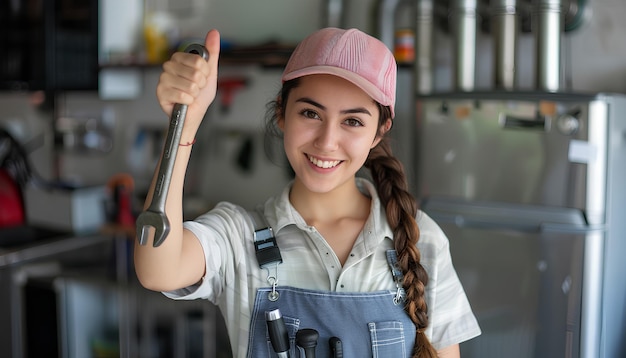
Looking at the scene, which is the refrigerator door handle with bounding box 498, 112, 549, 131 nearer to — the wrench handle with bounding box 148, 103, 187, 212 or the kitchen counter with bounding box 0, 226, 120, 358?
the wrench handle with bounding box 148, 103, 187, 212

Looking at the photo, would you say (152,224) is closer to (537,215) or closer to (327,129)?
(327,129)

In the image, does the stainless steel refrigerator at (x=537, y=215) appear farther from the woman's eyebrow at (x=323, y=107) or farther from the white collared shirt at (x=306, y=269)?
the woman's eyebrow at (x=323, y=107)

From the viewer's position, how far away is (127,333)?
319 centimetres

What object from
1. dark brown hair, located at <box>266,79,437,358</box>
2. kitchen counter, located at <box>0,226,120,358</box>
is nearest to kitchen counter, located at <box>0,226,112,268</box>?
kitchen counter, located at <box>0,226,120,358</box>

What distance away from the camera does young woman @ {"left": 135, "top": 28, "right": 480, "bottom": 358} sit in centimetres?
119

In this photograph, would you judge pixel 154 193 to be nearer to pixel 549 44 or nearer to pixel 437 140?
pixel 437 140

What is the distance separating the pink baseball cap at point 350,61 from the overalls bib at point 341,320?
339 millimetres

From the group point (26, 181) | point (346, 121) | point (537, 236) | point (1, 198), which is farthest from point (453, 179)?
point (26, 181)

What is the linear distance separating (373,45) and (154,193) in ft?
1.55

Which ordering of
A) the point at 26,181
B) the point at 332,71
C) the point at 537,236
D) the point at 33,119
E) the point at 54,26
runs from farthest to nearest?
the point at 33,119, the point at 26,181, the point at 54,26, the point at 537,236, the point at 332,71

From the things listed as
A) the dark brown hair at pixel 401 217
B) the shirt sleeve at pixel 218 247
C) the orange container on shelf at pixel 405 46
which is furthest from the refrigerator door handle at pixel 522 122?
the shirt sleeve at pixel 218 247

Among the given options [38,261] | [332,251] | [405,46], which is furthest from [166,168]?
[38,261]

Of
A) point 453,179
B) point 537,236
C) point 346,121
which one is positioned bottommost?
point 537,236

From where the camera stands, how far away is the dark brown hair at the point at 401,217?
4.02 ft
